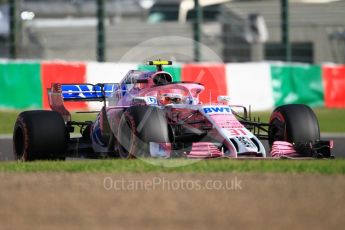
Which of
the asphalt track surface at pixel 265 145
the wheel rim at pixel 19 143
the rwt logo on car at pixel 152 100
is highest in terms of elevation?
the rwt logo on car at pixel 152 100

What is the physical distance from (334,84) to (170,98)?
14.6 m

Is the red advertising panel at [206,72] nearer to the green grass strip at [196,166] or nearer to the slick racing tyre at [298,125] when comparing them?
the slick racing tyre at [298,125]

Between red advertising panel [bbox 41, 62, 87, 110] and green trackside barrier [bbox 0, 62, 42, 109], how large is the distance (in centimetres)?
18

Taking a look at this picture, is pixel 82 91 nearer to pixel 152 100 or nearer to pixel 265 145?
pixel 152 100

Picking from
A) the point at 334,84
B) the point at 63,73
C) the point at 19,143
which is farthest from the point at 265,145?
the point at 334,84

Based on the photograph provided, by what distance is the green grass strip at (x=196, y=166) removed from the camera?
9.97 m

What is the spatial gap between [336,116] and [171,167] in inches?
581

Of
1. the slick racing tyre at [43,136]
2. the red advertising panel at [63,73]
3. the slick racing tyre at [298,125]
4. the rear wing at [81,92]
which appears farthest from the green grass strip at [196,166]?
the red advertising panel at [63,73]

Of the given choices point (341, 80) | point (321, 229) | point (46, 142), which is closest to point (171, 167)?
point (46, 142)

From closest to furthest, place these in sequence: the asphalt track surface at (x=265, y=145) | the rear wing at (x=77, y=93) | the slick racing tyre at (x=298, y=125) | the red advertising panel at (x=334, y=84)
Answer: the slick racing tyre at (x=298, y=125)
the rear wing at (x=77, y=93)
the asphalt track surface at (x=265, y=145)
the red advertising panel at (x=334, y=84)

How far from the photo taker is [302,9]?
31.3 metres

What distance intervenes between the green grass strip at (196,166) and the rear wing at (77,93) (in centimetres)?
234

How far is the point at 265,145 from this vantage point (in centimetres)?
1580

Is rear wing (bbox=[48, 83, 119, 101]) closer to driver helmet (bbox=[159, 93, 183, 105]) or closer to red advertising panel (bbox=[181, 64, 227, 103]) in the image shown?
driver helmet (bbox=[159, 93, 183, 105])
